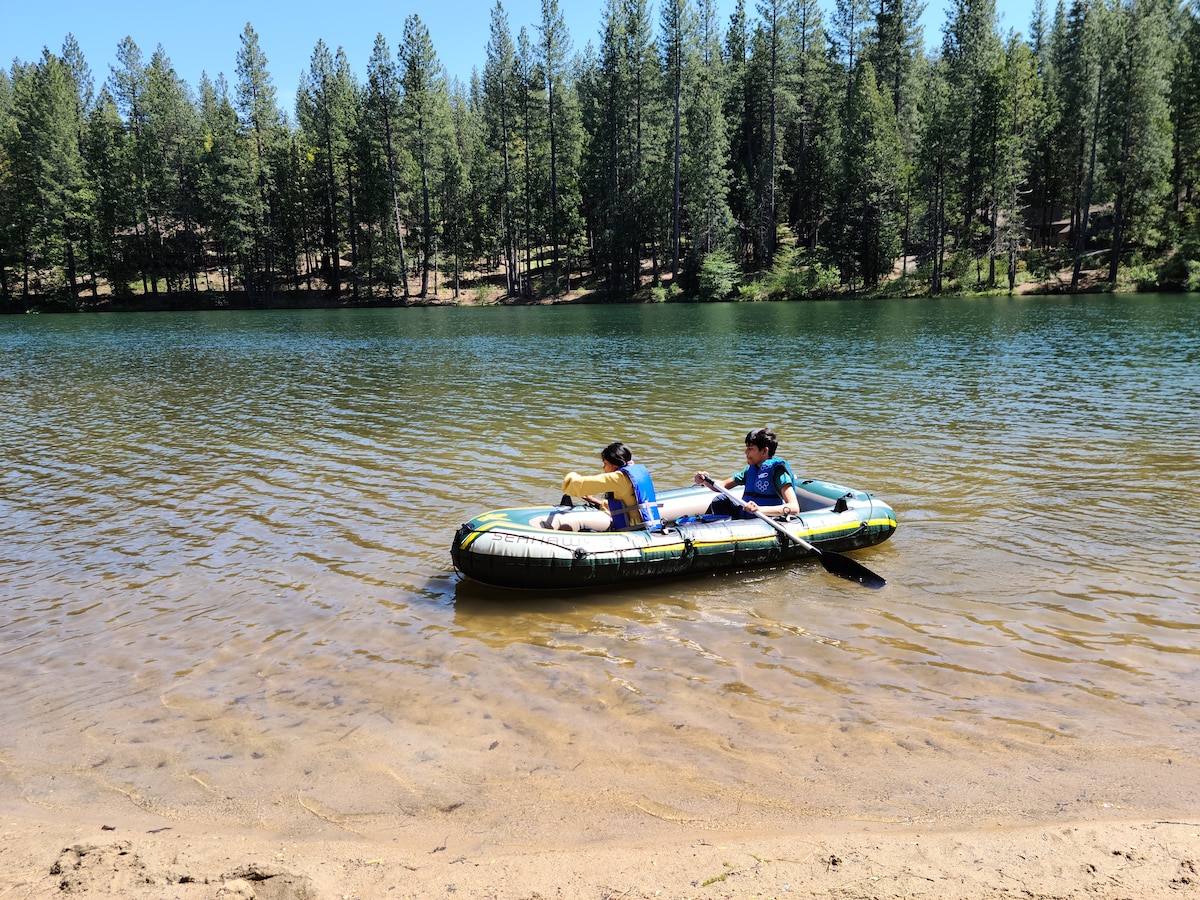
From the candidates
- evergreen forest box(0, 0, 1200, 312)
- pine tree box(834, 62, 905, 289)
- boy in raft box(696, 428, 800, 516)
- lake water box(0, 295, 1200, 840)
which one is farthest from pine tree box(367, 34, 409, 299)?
boy in raft box(696, 428, 800, 516)

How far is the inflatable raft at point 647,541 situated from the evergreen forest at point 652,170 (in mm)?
43884

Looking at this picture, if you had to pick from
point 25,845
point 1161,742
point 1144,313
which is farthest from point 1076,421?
point 1144,313

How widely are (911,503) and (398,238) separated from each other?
53955 mm

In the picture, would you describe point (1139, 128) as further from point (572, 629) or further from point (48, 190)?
point (48, 190)

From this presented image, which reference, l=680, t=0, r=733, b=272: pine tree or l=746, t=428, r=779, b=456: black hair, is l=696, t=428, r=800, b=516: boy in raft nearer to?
l=746, t=428, r=779, b=456: black hair

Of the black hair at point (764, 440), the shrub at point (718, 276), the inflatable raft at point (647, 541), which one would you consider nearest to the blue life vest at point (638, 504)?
the inflatable raft at point (647, 541)

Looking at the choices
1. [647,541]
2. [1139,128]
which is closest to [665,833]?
[647,541]

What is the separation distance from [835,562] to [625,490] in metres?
1.99

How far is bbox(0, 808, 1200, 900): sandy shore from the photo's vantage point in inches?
114

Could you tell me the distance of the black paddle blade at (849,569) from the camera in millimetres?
6613

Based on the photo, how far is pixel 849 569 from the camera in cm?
678

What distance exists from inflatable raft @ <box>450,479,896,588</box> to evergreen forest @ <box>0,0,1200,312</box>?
43.9m

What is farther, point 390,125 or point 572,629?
point 390,125

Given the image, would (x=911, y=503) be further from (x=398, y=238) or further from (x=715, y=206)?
(x=398, y=238)
